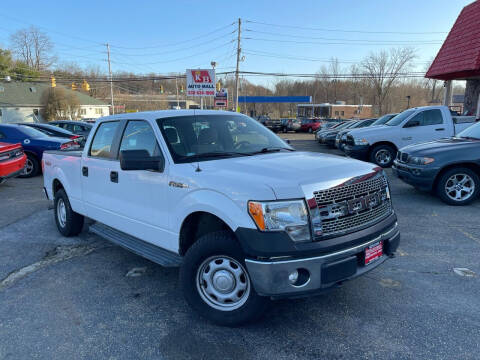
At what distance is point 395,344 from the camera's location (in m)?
2.67

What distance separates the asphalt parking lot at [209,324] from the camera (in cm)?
266

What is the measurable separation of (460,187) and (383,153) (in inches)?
192

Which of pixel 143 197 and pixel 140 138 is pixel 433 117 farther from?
pixel 143 197

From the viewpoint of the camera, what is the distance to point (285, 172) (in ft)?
9.31

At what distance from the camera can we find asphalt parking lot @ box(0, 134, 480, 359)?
266cm

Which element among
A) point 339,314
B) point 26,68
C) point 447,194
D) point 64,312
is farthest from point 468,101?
point 26,68

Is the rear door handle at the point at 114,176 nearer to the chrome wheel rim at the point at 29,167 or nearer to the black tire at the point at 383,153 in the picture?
the chrome wheel rim at the point at 29,167

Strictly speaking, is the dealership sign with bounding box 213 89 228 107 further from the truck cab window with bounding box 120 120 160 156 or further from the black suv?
the truck cab window with bounding box 120 120 160 156

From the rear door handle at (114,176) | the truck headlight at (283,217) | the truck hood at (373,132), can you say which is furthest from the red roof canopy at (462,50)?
the rear door handle at (114,176)

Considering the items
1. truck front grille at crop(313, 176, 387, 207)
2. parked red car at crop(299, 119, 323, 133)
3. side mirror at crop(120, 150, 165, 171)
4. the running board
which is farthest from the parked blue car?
parked red car at crop(299, 119, 323, 133)

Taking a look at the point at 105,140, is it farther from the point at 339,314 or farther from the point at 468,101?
the point at 468,101

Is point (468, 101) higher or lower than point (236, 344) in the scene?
higher

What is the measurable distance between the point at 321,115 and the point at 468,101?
4626 centimetres

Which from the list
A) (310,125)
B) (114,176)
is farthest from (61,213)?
(310,125)
